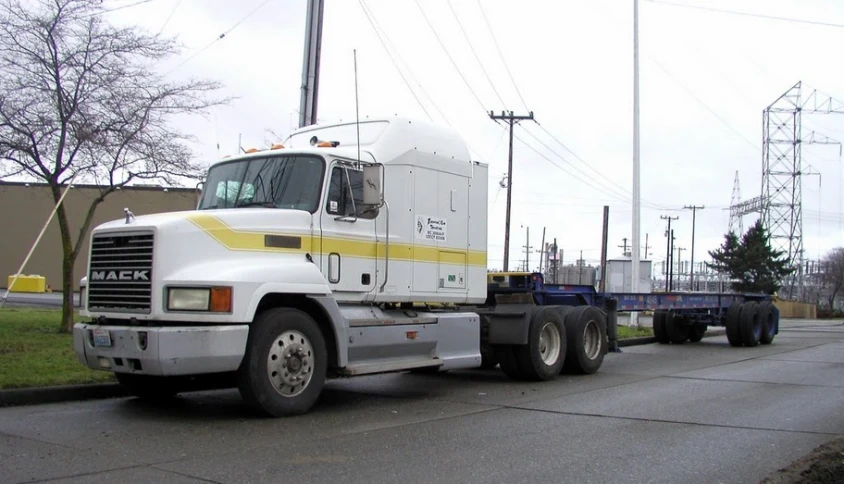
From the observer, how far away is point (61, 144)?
46.1 feet

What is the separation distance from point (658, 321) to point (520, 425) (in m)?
14.3

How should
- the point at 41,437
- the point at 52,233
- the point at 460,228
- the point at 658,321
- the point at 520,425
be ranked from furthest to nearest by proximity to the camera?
the point at 52,233
the point at 658,321
the point at 460,228
the point at 520,425
the point at 41,437

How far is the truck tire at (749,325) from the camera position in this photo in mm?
20453

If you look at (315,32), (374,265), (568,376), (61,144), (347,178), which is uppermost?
(315,32)

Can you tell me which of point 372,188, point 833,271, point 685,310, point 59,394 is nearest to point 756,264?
point 833,271

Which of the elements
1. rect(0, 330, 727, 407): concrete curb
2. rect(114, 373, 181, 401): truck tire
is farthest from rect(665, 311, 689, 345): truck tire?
rect(0, 330, 727, 407): concrete curb

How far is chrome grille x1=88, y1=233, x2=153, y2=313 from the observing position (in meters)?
7.90

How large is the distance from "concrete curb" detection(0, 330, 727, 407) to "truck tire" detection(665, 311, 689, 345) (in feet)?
51.0

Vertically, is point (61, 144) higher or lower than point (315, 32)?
lower

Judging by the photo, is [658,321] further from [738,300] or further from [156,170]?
[156,170]

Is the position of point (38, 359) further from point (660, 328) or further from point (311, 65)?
point (660, 328)

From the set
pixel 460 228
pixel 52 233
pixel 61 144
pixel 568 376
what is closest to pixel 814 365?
pixel 568 376

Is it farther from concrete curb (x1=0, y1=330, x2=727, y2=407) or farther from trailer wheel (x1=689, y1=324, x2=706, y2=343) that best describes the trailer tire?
trailer wheel (x1=689, y1=324, x2=706, y2=343)

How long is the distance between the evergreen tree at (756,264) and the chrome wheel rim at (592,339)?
62180 mm
